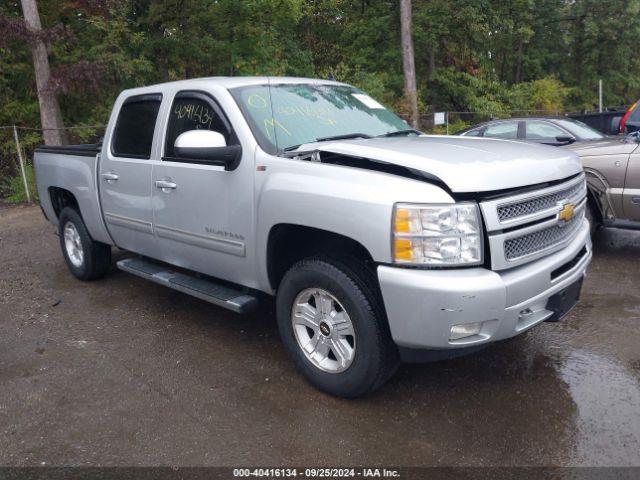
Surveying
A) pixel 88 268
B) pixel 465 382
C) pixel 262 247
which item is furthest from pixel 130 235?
pixel 465 382

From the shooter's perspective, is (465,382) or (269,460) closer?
(269,460)

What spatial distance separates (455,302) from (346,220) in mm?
728

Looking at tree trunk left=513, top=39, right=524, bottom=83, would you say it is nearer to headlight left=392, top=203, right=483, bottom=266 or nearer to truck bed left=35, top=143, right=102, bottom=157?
truck bed left=35, top=143, right=102, bottom=157

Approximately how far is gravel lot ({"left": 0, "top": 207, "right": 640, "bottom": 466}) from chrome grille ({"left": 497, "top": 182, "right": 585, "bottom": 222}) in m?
1.15

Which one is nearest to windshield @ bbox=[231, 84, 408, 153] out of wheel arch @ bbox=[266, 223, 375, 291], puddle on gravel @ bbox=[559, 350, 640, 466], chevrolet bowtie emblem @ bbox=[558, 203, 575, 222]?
wheel arch @ bbox=[266, 223, 375, 291]

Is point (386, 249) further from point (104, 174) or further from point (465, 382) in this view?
point (104, 174)

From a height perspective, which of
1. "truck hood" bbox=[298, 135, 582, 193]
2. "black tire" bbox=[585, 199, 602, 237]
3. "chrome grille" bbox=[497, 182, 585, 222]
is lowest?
"black tire" bbox=[585, 199, 602, 237]

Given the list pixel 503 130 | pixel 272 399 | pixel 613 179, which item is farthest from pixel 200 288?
pixel 503 130

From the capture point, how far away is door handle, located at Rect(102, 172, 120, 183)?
5039 millimetres

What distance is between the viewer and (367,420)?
327 cm

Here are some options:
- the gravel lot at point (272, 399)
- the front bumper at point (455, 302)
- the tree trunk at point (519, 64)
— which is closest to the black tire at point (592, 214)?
the gravel lot at point (272, 399)

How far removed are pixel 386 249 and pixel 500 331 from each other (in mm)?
747

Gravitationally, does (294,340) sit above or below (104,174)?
below

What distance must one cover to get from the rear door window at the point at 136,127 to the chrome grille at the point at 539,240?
3.02 m
